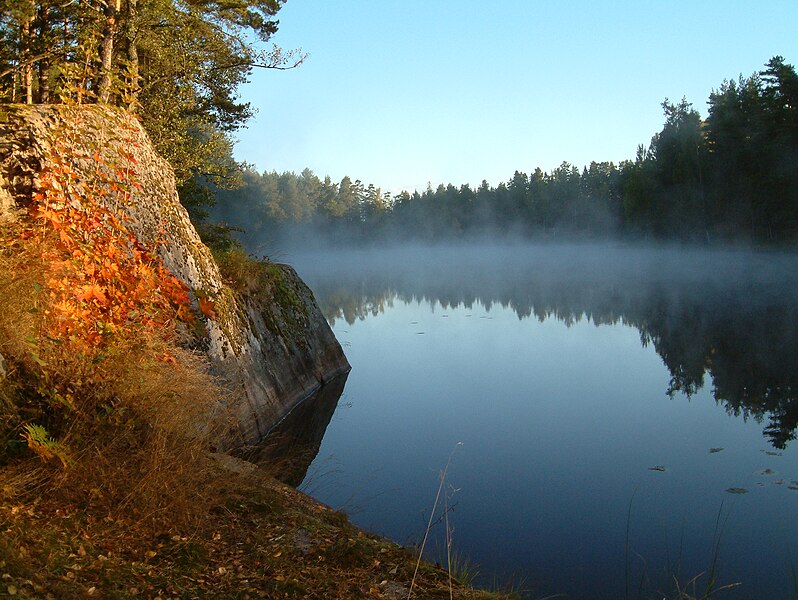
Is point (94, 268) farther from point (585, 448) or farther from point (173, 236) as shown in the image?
point (585, 448)

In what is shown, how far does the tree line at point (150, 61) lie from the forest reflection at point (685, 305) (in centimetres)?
1066

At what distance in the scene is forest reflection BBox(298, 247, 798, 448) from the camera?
44.0 feet

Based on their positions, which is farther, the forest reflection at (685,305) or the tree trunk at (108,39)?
the forest reflection at (685,305)

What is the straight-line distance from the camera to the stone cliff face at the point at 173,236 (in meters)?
7.53

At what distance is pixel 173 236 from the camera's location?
9.61 metres

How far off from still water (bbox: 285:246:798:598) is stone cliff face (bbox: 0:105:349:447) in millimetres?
1283

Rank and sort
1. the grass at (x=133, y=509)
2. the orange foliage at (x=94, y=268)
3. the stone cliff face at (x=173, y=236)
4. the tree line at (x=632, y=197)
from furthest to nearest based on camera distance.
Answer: the tree line at (x=632, y=197) → the stone cliff face at (x=173, y=236) → the orange foliage at (x=94, y=268) → the grass at (x=133, y=509)

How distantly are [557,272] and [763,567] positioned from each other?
45877 millimetres

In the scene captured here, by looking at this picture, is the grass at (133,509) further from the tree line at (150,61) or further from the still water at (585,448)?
the tree line at (150,61)

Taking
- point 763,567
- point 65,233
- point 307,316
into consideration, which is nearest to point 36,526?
point 65,233

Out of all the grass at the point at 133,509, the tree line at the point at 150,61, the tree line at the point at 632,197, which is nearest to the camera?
the grass at the point at 133,509

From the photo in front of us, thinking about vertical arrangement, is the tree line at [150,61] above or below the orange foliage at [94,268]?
above

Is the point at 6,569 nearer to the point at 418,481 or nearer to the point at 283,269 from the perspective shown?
the point at 418,481

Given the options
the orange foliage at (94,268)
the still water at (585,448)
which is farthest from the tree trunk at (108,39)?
the still water at (585,448)
